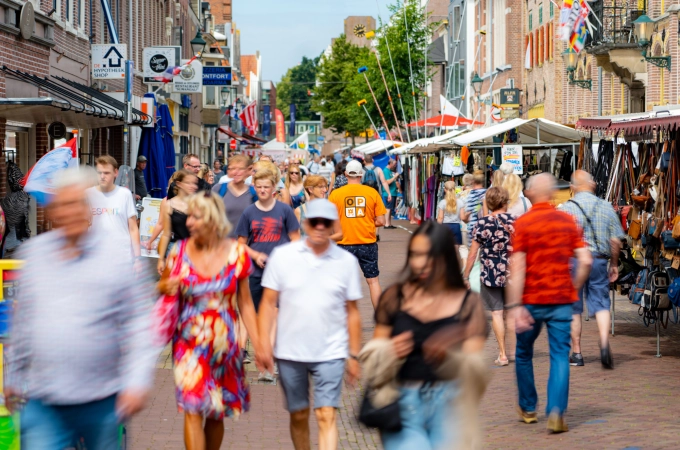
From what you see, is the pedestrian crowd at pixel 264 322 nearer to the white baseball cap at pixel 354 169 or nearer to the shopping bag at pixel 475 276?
the white baseball cap at pixel 354 169

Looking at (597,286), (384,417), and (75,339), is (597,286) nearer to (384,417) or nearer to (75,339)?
(384,417)

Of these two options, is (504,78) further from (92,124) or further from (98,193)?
(98,193)

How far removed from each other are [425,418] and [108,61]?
17.6m

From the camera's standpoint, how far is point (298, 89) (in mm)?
175000

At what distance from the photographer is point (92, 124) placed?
19.0 metres

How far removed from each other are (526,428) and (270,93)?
6202 inches

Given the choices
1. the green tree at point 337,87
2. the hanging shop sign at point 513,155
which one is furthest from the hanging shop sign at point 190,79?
the green tree at point 337,87

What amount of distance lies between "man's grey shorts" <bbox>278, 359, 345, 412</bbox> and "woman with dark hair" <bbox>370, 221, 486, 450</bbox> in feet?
4.00

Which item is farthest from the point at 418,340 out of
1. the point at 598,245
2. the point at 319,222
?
the point at 598,245

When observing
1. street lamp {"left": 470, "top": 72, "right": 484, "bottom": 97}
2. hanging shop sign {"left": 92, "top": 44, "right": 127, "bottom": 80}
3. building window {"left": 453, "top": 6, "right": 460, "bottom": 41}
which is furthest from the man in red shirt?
building window {"left": 453, "top": 6, "right": 460, "bottom": 41}

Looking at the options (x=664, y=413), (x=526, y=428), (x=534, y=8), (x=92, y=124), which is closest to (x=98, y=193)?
(x=526, y=428)

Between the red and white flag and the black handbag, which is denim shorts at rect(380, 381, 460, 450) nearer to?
the black handbag

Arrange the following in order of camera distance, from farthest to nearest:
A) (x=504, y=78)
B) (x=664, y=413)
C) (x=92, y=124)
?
(x=504, y=78), (x=92, y=124), (x=664, y=413)

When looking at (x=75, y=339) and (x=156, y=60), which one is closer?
(x=75, y=339)
